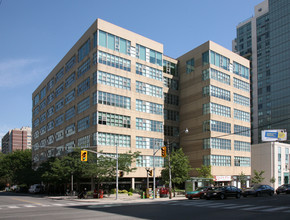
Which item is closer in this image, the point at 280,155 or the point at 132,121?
the point at 132,121

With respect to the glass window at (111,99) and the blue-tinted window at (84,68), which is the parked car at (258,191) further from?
the blue-tinted window at (84,68)

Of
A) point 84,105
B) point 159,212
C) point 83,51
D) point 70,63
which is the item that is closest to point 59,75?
point 70,63

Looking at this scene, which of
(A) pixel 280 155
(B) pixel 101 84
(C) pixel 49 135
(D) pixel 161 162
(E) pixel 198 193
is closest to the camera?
(E) pixel 198 193

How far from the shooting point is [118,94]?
187 ft

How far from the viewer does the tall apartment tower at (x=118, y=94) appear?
55.5 m

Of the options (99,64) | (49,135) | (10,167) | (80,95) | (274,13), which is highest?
(274,13)

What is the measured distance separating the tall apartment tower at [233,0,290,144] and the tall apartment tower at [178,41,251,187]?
4535cm

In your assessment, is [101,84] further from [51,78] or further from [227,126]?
[51,78]

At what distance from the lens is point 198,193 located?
38.6 metres

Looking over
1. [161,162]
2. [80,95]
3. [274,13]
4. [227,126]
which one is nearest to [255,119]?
[274,13]

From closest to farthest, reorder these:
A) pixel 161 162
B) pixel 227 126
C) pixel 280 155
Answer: pixel 161 162
pixel 227 126
pixel 280 155

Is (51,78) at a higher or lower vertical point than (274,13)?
lower

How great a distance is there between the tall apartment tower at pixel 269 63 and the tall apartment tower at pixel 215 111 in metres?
45.3

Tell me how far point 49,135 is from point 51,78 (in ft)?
48.0
